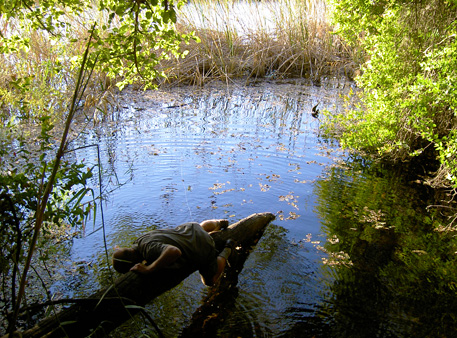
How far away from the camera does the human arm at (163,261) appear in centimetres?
308

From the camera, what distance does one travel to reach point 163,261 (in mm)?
3188

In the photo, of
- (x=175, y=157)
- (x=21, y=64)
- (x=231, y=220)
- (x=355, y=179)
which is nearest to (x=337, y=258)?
(x=231, y=220)

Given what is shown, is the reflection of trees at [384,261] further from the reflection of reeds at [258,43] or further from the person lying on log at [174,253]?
the reflection of reeds at [258,43]

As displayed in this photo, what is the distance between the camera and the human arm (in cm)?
308

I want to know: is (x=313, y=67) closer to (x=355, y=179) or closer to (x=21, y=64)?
(x=355, y=179)

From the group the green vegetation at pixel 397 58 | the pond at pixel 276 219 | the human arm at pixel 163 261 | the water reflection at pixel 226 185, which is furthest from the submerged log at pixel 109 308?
the green vegetation at pixel 397 58

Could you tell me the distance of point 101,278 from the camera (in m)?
3.90

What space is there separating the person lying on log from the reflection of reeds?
8.78m

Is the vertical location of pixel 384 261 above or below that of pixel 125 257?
below

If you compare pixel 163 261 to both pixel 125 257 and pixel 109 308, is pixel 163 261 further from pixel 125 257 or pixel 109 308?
pixel 109 308

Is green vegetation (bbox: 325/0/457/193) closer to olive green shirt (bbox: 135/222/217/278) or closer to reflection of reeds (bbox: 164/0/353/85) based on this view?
olive green shirt (bbox: 135/222/217/278)

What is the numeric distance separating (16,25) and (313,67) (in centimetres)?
907

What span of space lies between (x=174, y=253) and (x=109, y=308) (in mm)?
670

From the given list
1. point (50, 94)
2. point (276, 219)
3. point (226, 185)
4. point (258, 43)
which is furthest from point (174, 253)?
point (258, 43)
